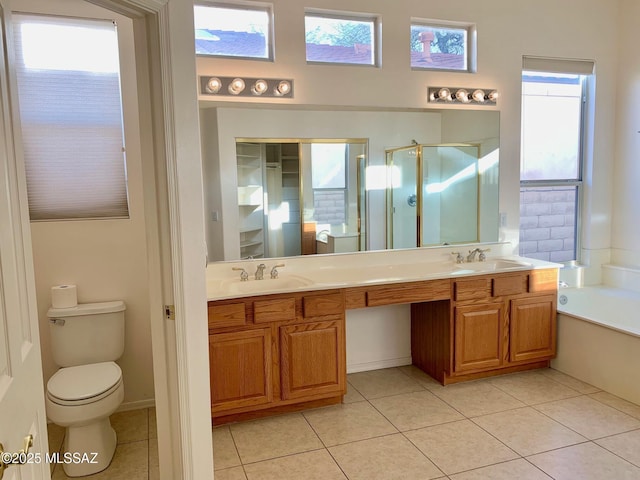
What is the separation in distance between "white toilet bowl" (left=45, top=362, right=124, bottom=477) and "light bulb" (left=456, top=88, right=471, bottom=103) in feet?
9.63

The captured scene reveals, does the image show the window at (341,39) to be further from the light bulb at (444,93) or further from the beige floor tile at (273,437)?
the beige floor tile at (273,437)

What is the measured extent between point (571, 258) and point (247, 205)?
2.96m

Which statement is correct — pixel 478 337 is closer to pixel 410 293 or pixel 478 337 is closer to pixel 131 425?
pixel 410 293

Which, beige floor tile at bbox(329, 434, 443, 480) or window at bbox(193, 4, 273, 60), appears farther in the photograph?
window at bbox(193, 4, 273, 60)

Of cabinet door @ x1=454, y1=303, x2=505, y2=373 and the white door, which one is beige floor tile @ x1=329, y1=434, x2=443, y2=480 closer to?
cabinet door @ x1=454, y1=303, x2=505, y2=373

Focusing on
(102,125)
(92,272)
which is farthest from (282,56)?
(92,272)

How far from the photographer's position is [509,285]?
3.41 m

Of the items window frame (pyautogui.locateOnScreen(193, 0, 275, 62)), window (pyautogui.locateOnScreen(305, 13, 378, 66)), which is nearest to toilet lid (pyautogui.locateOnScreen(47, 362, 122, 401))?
window frame (pyautogui.locateOnScreen(193, 0, 275, 62))

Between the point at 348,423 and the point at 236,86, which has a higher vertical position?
the point at 236,86

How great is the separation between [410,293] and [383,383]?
741 millimetres

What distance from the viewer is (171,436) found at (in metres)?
2.05

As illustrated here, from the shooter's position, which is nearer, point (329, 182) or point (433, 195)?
point (329, 182)

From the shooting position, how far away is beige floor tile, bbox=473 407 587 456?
260 centimetres

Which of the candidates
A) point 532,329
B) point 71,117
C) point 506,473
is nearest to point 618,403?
point 532,329
